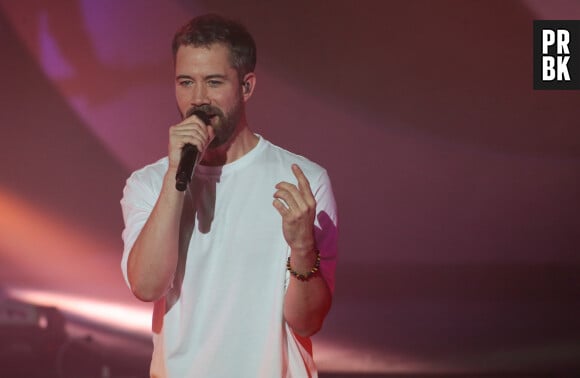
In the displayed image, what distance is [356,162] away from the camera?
11.7 feet

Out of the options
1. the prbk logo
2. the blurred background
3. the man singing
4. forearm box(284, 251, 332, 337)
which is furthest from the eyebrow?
the prbk logo

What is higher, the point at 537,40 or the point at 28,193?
the point at 537,40

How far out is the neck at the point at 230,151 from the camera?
187 centimetres

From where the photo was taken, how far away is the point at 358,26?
11.6ft

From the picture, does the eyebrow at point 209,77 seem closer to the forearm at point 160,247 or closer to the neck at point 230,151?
the neck at point 230,151

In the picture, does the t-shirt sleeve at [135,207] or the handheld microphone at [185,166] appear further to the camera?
the t-shirt sleeve at [135,207]

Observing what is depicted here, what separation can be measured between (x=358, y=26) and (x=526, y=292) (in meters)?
1.36

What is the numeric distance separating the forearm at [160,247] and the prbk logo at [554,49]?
7.70 feet

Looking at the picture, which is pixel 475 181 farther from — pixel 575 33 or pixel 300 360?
pixel 300 360

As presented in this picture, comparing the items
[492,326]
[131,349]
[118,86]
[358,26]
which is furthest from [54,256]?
[492,326]

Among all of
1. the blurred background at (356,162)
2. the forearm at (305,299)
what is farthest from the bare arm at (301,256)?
the blurred background at (356,162)

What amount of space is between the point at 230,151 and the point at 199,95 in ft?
0.53

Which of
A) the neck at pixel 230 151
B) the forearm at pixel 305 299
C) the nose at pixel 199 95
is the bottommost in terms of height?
the forearm at pixel 305 299

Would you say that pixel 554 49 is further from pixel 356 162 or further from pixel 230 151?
pixel 230 151
